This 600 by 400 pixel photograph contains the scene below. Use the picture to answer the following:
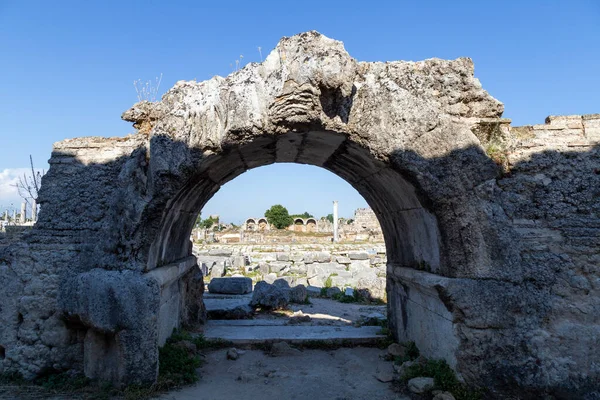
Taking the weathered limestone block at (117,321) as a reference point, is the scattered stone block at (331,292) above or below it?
below

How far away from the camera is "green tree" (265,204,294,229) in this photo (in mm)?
45156

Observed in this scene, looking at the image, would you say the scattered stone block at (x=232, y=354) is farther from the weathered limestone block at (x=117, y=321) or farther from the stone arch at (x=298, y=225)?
the stone arch at (x=298, y=225)

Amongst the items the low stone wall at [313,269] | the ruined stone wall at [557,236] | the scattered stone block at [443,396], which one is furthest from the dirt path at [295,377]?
the low stone wall at [313,269]

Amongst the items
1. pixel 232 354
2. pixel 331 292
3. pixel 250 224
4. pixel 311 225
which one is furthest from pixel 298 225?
pixel 232 354

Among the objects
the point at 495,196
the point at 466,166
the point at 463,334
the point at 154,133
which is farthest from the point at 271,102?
the point at 463,334

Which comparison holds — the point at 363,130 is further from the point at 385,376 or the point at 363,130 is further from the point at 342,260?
the point at 342,260

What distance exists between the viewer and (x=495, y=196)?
4062 mm

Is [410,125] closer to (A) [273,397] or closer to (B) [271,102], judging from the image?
(B) [271,102]

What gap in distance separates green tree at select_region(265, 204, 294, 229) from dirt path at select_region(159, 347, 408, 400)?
39487mm

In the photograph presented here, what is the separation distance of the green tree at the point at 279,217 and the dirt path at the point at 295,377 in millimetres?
39487

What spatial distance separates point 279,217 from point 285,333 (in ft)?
129

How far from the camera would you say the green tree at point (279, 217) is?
45.2m

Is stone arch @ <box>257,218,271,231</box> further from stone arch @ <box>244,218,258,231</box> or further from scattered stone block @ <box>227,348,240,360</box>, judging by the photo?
scattered stone block @ <box>227,348,240,360</box>

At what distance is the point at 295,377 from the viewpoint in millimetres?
4758
